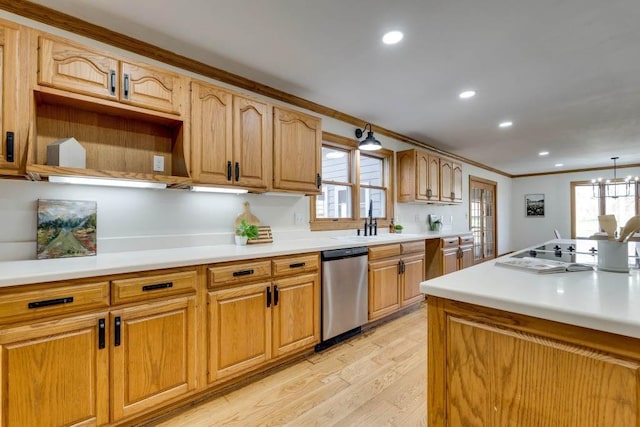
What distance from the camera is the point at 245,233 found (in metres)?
2.57

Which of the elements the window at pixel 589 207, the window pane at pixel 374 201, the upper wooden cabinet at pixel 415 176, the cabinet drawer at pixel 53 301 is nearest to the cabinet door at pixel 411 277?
the window pane at pixel 374 201

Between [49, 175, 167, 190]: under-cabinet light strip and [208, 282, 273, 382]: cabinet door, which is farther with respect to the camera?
[208, 282, 273, 382]: cabinet door

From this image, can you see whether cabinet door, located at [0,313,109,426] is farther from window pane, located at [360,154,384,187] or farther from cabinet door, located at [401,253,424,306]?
window pane, located at [360,154,384,187]

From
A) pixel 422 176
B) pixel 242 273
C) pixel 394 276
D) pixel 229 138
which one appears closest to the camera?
pixel 242 273

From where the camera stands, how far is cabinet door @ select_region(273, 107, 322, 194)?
2633 millimetres

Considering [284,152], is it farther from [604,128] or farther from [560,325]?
[604,128]

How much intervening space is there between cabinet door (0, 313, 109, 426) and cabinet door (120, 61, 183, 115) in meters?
1.33

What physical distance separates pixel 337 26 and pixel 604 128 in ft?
14.5

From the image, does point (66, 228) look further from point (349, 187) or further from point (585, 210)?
point (585, 210)

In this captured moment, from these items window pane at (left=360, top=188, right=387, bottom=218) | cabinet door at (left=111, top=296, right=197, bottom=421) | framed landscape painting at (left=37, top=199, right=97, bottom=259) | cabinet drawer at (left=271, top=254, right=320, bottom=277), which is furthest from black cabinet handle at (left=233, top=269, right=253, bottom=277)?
window pane at (left=360, top=188, right=387, bottom=218)

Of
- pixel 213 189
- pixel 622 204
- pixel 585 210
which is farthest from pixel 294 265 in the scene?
pixel 622 204

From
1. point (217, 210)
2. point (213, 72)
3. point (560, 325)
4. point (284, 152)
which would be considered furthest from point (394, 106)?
point (560, 325)

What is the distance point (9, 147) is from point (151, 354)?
4.34ft

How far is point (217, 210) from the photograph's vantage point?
2590 millimetres
